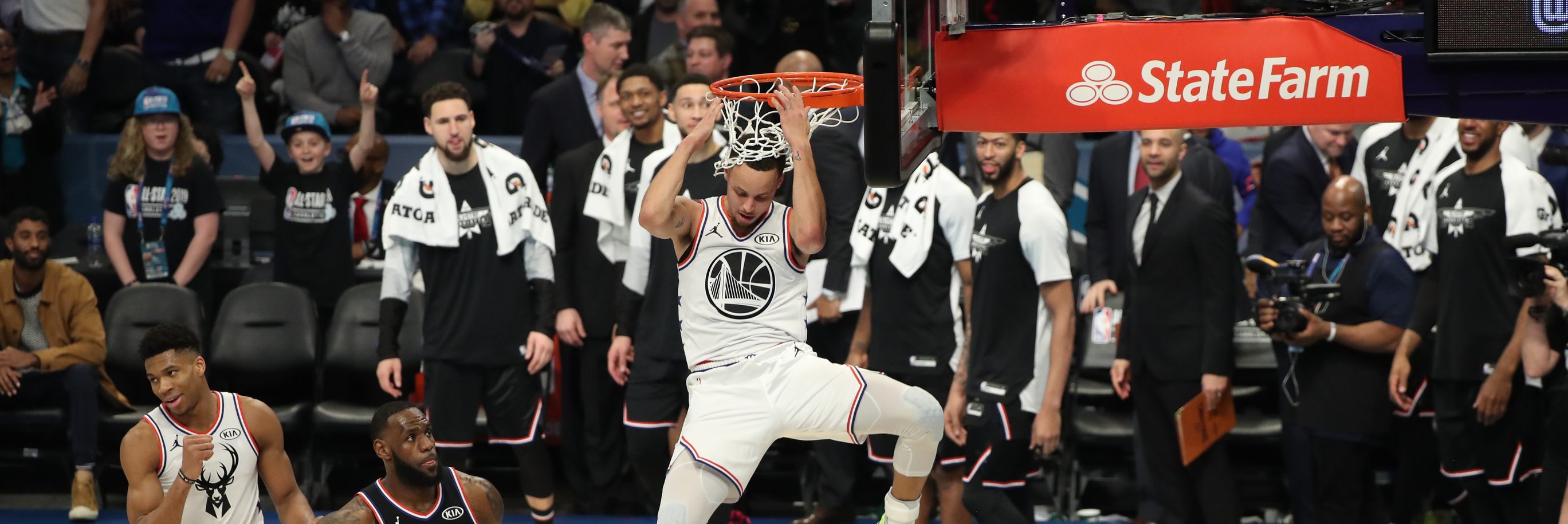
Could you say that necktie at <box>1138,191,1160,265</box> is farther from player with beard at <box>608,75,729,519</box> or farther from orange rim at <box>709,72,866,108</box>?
orange rim at <box>709,72,866,108</box>

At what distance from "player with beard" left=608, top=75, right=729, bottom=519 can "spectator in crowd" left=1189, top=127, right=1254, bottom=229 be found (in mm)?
3324

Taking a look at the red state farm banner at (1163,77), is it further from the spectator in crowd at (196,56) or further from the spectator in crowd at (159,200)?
the spectator in crowd at (196,56)

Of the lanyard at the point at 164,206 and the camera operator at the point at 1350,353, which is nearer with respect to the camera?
the camera operator at the point at 1350,353

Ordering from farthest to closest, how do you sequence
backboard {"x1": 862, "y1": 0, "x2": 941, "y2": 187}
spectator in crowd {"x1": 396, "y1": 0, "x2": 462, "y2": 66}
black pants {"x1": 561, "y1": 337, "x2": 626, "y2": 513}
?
spectator in crowd {"x1": 396, "y1": 0, "x2": 462, "y2": 66} → black pants {"x1": 561, "y1": 337, "x2": 626, "y2": 513} → backboard {"x1": 862, "y1": 0, "x2": 941, "y2": 187}

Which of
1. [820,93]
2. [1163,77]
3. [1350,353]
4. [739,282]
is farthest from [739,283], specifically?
[1350,353]

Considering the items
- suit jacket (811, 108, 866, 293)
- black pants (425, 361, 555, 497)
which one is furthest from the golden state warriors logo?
black pants (425, 361, 555, 497)

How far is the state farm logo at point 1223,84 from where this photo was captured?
5.45m

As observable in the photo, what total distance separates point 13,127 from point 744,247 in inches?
282

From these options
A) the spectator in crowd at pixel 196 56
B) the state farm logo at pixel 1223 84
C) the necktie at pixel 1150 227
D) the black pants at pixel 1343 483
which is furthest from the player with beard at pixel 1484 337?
the spectator in crowd at pixel 196 56

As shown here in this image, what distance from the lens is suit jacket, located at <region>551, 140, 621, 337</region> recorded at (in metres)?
9.17

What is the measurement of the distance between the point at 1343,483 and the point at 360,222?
6.21m

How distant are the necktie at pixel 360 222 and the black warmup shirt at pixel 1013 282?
172 inches

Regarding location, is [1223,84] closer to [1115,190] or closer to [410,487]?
[410,487]

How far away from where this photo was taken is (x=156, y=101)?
33.6ft
